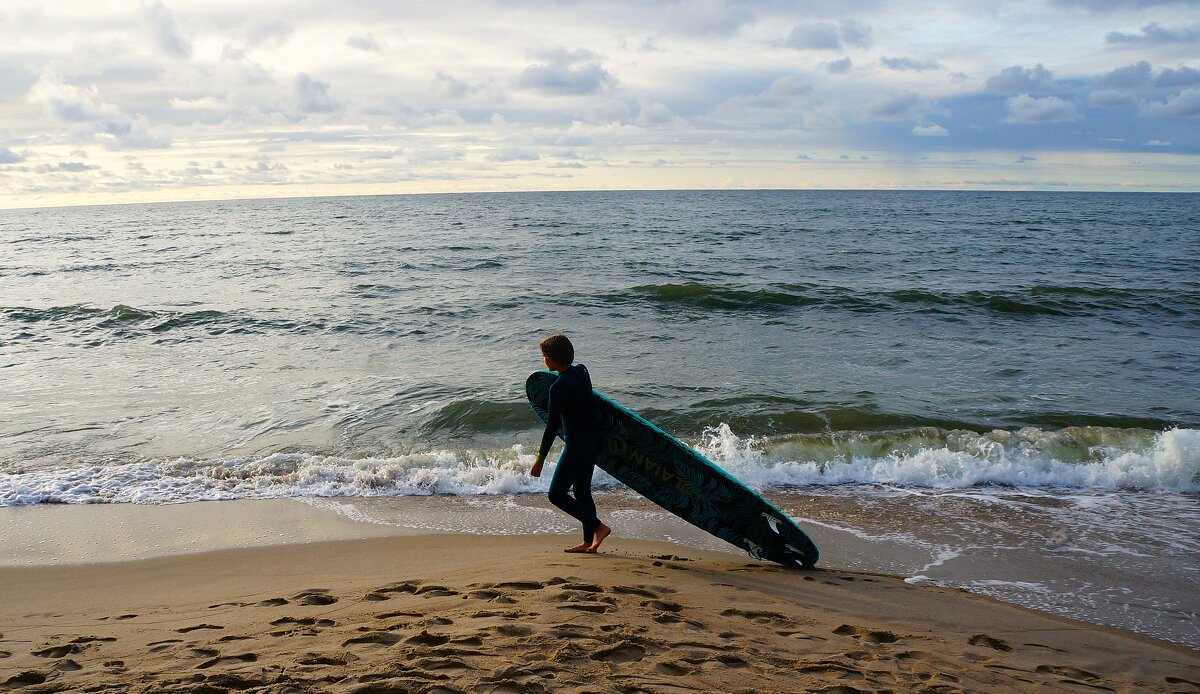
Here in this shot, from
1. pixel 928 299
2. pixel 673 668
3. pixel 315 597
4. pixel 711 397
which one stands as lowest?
pixel 315 597

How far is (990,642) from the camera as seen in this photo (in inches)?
166

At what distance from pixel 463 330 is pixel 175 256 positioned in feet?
72.2

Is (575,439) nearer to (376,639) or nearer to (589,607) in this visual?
(589,607)

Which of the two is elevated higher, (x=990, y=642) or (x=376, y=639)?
(x=376, y=639)

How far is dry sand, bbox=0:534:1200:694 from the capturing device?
333 centimetres

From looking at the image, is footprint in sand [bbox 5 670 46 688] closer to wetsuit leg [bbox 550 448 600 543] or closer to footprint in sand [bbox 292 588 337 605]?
footprint in sand [bbox 292 588 337 605]

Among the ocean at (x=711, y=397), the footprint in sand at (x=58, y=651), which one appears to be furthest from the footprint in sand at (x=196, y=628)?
the ocean at (x=711, y=397)

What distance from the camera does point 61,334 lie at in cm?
1616

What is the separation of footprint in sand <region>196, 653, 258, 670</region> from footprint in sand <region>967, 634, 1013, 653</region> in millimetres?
3992

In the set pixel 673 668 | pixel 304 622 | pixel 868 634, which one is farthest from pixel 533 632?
pixel 868 634

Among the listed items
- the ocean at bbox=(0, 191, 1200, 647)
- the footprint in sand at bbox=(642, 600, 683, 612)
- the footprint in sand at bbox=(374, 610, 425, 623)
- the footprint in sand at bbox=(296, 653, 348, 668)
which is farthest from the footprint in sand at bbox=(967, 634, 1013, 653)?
the footprint in sand at bbox=(296, 653, 348, 668)

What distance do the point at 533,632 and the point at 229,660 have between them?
4.92 ft

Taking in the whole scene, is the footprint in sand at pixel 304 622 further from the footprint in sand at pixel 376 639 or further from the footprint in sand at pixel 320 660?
the footprint in sand at pixel 320 660

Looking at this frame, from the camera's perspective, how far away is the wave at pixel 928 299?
704 inches
